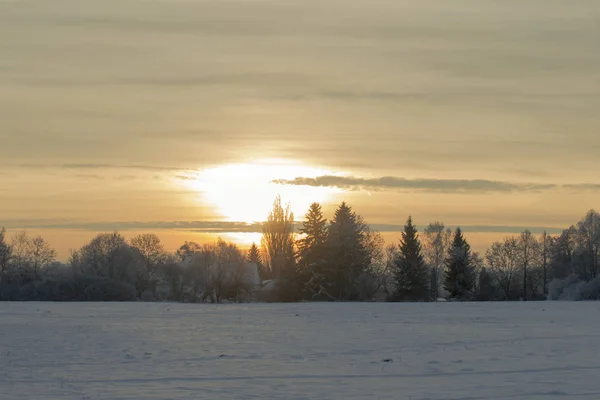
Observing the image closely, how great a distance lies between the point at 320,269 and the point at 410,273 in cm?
1018

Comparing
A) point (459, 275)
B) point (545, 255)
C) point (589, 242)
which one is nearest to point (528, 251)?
point (545, 255)

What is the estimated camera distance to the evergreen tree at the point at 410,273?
75.6 meters
